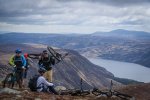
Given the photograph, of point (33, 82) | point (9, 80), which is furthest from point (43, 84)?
point (9, 80)

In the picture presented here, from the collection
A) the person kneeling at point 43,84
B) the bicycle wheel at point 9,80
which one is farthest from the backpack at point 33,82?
the bicycle wheel at point 9,80

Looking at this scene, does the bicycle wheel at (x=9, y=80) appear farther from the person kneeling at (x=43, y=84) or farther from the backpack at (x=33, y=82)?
the person kneeling at (x=43, y=84)

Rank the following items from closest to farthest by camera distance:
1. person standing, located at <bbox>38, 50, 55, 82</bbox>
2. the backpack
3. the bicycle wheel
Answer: the backpack
person standing, located at <bbox>38, 50, 55, 82</bbox>
the bicycle wheel

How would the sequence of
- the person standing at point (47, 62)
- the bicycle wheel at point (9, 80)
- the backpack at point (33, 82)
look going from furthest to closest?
the bicycle wheel at point (9, 80) < the person standing at point (47, 62) < the backpack at point (33, 82)

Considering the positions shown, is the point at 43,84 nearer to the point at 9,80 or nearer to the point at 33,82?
the point at 33,82

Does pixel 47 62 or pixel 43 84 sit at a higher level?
pixel 47 62

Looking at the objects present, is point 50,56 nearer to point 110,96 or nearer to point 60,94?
point 60,94

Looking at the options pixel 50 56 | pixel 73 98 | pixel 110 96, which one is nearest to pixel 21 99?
pixel 73 98

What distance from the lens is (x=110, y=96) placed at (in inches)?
631

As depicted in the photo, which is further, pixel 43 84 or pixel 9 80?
pixel 9 80

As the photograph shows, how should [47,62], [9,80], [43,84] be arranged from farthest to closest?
[9,80], [47,62], [43,84]

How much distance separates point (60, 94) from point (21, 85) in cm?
325

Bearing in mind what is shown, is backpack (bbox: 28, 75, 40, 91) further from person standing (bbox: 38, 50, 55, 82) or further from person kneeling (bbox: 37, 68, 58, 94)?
person standing (bbox: 38, 50, 55, 82)

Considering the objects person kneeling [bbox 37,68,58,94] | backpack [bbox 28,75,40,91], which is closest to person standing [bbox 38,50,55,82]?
person kneeling [bbox 37,68,58,94]
